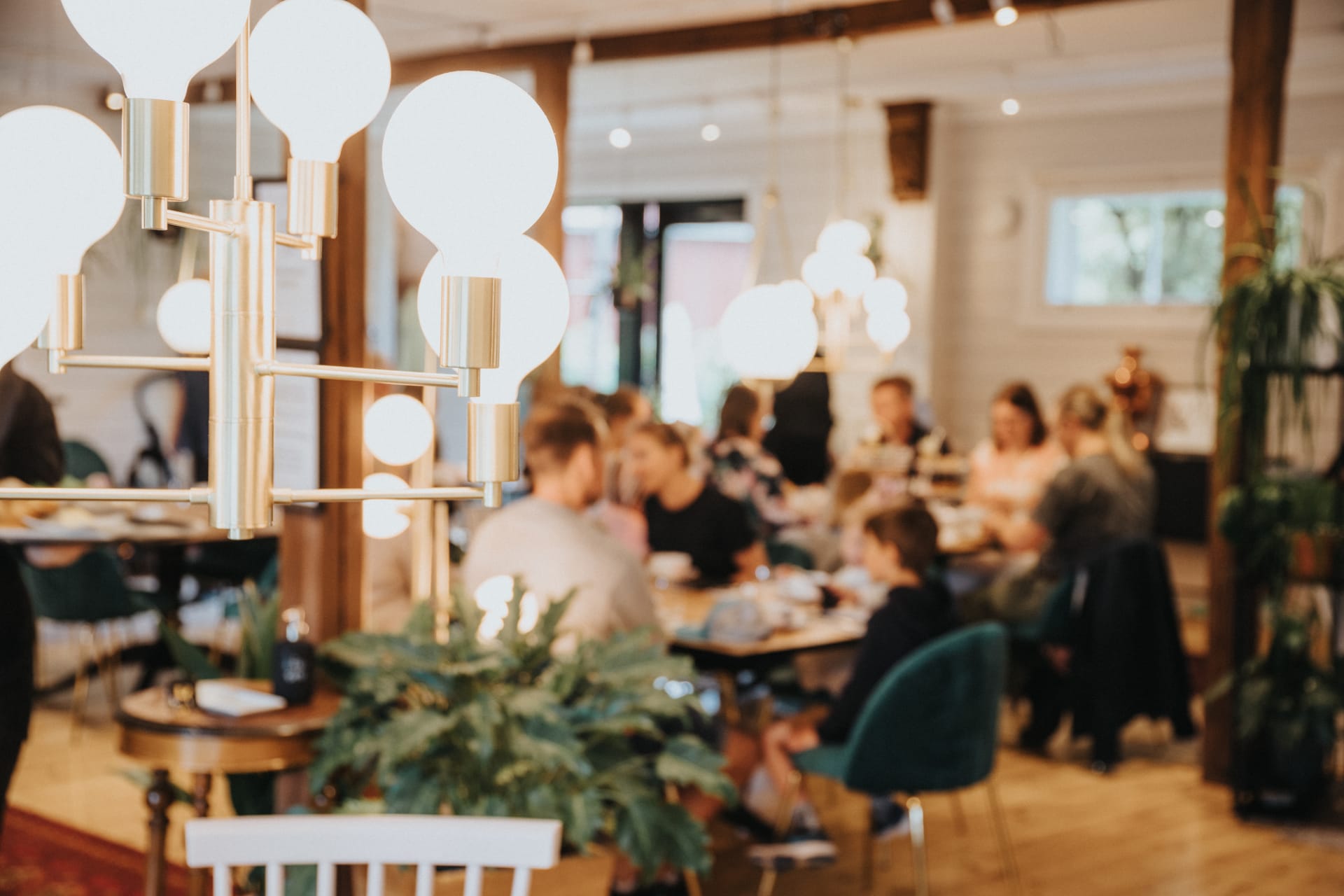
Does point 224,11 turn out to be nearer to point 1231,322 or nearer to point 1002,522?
point 1231,322

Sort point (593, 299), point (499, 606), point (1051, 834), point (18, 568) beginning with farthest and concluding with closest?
point (593, 299) < point (1051, 834) < point (499, 606) < point (18, 568)

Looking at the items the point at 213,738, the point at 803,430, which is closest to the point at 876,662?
the point at 213,738

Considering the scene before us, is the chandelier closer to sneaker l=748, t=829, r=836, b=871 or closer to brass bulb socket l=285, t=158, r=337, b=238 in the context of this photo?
brass bulb socket l=285, t=158, r=337, b=238

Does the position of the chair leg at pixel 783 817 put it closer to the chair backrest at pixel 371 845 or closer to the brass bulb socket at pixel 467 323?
the chair backrest at pixel 371 845

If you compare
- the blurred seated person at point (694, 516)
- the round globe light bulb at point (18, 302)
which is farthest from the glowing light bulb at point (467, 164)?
the blurred seated person at point (694, 516)

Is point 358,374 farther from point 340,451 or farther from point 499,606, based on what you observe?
point 340,451

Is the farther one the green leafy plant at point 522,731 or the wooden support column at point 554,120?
the wooden support column at point 554,120

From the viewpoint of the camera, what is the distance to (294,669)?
3.21 m

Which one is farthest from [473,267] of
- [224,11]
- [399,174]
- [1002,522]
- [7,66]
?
[1002,522]

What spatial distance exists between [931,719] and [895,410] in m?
4.09

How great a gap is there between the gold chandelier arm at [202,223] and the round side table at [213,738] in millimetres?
2196

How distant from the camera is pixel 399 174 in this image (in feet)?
3.28

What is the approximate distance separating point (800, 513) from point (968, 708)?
11.5 feet

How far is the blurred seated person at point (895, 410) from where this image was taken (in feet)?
25.3
